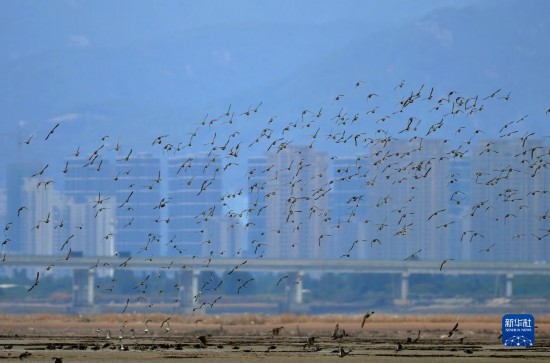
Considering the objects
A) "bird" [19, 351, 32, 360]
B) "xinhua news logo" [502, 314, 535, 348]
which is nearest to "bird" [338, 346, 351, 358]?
"xinhua news logo" [502, 314, 535, 348]

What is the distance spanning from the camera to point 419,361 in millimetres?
63188

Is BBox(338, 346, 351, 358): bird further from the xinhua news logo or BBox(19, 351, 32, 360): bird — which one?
BBox(19, 351, 32, 360): bird

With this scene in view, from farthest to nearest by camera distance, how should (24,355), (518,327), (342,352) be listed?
(342,352), (518,327), (24,355)

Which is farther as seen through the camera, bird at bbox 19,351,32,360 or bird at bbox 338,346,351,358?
bird at bbox 338,346,351,358

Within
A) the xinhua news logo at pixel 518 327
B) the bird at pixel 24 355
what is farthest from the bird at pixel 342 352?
the bird at pixel 24 355

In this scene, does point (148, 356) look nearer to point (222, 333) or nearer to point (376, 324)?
point (222, 333)

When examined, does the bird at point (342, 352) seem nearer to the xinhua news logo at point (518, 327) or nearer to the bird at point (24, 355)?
the xinhua news logo at point (518, 327)

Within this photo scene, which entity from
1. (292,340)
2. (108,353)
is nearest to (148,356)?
(108,353)

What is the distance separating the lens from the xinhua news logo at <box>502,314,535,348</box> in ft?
212

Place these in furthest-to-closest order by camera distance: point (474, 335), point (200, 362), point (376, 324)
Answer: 1. point (376, 324)
2. point (474, 335)
3. point (200, 362)

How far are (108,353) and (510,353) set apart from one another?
567 inches

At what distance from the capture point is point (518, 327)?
215ft

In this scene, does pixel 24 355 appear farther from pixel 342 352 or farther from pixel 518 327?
pixel 518 327

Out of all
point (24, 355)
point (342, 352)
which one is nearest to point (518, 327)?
point (342, 352)
